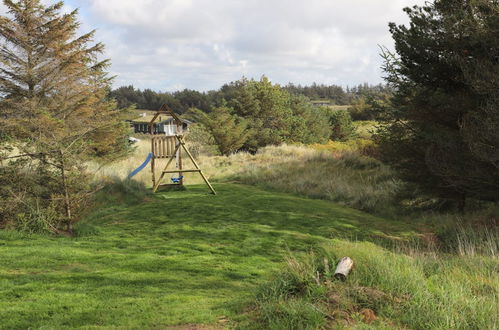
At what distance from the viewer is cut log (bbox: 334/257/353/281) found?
175 inches

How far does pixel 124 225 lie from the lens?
9.59 metres

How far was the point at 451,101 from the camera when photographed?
9562mm

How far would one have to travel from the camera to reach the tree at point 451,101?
8.60 m

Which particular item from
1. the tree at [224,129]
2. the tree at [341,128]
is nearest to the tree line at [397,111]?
the tree at [224,129]

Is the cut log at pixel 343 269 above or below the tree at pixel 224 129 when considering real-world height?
below

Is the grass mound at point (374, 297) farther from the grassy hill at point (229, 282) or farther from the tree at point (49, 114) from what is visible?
the tree at point (49, 114)

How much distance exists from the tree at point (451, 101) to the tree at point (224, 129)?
52.7ft

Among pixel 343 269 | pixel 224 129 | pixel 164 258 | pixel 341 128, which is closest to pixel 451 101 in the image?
pixel 343 269

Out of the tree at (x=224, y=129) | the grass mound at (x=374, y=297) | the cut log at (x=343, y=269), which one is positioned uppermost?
the tree at (x=224, y=129)

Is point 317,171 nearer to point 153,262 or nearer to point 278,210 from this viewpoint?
point 278,210

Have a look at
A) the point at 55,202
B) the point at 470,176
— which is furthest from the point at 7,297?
the point at 470,176

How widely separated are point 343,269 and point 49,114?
13.5 meters

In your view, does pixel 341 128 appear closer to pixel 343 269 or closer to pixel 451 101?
pixel 451 101

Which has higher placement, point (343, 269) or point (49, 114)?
point (49, 114)
